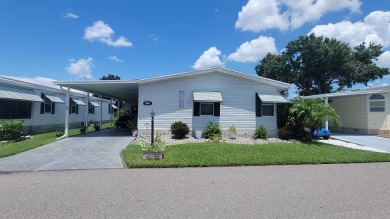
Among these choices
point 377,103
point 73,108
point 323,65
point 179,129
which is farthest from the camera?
point 323,65

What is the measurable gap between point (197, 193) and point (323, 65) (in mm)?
28806

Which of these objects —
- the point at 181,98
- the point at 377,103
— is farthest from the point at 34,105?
the point at 377,103

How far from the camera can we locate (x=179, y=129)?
542 inches

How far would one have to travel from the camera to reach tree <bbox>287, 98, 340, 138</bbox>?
1343 cm

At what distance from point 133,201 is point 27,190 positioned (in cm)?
250

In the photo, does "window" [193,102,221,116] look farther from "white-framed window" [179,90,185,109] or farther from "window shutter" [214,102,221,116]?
"white-framed window" [179,90,185,109]

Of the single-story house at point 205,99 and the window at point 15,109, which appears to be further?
the window at point 15,109

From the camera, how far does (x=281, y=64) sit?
3219 cm

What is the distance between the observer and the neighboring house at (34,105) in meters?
15.1

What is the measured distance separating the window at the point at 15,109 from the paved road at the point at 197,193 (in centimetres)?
1048

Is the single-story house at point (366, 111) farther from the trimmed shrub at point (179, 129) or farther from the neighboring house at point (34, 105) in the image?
the neighboring house at point (34, 105)

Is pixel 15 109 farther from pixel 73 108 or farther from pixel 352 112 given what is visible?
pixel 352 112

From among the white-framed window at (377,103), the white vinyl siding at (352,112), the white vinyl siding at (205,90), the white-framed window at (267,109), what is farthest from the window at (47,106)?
the white-framed window at (377,103)

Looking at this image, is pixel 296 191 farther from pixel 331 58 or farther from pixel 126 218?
pixel 331 58
